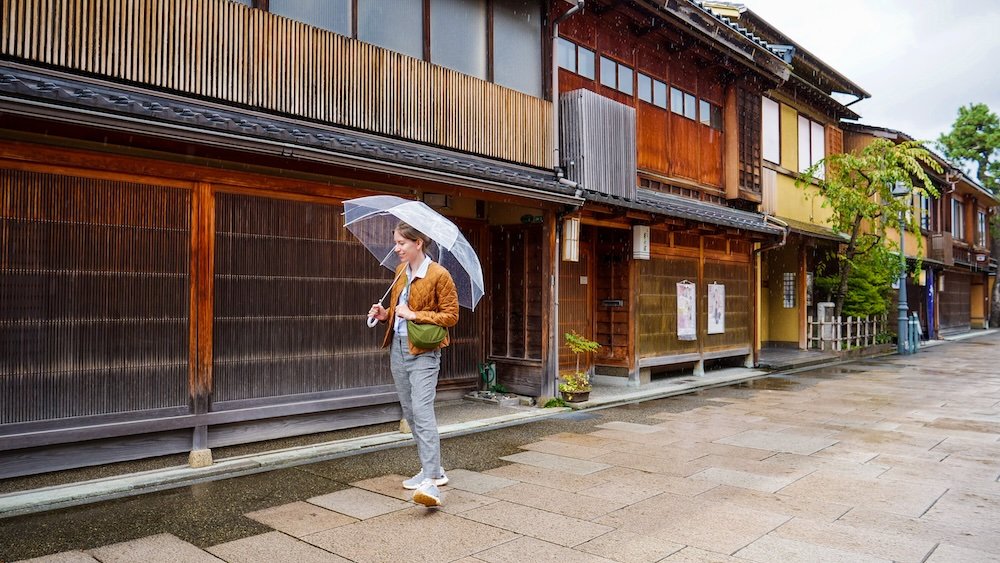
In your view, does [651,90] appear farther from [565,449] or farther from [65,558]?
[65,558]

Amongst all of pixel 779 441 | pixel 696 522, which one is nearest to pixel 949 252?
pixel 779 441

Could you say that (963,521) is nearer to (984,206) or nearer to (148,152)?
(148,152)

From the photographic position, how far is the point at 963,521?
536 cm

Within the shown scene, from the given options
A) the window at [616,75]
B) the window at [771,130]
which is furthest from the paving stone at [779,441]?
the window at [771,130]

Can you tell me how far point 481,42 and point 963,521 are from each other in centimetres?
830

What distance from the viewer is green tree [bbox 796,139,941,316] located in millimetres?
19172

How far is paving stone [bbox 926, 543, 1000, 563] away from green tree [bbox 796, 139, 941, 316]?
16484 mm

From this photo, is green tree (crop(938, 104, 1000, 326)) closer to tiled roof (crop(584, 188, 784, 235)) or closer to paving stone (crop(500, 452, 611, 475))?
tiled roof (crop(584, 188, 784, 235))

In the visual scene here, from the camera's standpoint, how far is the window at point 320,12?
25.2 feet

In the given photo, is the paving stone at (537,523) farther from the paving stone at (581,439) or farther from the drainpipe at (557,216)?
the drainpipe at (557,216)

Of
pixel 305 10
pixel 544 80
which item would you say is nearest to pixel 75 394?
pixel 305 10

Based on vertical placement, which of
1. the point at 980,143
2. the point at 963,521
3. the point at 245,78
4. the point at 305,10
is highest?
the point at 980,143

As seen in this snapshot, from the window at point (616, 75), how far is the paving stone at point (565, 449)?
770 centimetres

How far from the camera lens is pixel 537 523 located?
5.26 meters
